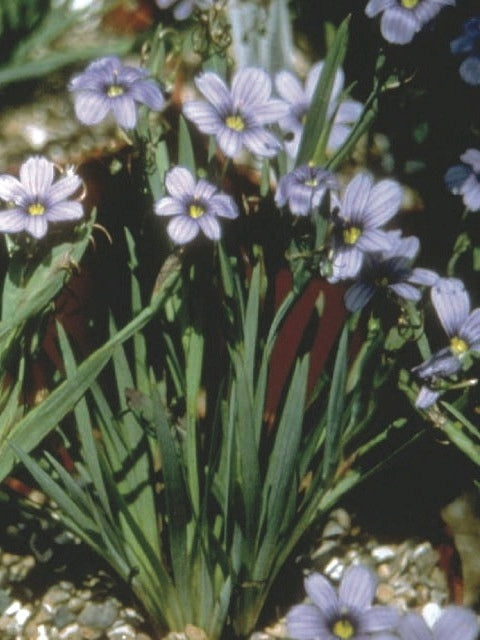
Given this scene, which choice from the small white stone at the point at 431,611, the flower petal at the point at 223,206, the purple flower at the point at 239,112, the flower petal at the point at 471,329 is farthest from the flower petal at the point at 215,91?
the small white stone at the point at 431,611

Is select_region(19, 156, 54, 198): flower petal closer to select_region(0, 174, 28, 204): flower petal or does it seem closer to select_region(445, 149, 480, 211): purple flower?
select_region(0, 174, 28, 204): flower petal

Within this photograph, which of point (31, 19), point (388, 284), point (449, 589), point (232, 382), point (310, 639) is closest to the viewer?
point (310, 639)

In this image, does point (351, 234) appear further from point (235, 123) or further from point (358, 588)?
point (358, 588)

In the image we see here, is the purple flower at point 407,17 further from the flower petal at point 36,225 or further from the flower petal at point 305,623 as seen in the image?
the flower petal at point 305,623

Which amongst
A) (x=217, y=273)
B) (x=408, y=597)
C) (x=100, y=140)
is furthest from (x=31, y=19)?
(x=408, y=597)

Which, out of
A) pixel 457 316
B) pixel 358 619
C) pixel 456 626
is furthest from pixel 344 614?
pixel 457 316

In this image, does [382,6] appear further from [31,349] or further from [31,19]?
[31,19]
